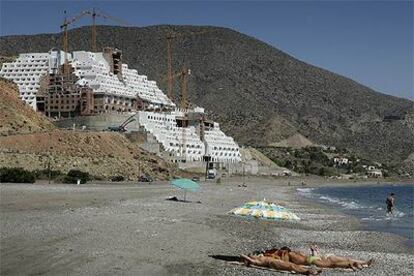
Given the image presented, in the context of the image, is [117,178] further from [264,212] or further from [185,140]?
[264,212]

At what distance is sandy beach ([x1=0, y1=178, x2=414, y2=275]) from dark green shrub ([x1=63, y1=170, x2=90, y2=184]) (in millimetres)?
16987

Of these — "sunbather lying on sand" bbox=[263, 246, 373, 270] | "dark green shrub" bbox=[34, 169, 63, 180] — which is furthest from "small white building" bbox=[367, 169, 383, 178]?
"sunbather lying on sand" bbox=[263, 246, 373, 270]

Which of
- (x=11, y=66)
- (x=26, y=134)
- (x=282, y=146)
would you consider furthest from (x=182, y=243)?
(x=282, y=146)

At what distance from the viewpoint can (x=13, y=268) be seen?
12.4 m

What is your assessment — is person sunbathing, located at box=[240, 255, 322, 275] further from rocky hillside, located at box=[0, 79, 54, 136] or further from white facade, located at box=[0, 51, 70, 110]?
white facade, located at box=[0, 51, 70, 110]

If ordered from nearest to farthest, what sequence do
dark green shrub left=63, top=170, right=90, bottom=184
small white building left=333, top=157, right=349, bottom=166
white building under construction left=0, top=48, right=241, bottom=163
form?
dark green shrub left=63, top=170, right=90, bottom=184
white building under construction left=0, top=48, right=241, bottom=163
small white building left=333, top=157, right=349, bottom=166

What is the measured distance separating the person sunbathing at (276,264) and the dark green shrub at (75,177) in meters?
34.3

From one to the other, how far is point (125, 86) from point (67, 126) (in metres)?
24.6

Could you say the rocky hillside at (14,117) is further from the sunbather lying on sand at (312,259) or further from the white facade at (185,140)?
the sunbather lying on sand at (312,259)

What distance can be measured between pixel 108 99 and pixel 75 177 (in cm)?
4603

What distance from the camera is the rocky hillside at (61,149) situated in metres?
55.1

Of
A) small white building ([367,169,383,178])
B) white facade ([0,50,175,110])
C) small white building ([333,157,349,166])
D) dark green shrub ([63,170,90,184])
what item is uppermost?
white facade ([0,50,175,110])

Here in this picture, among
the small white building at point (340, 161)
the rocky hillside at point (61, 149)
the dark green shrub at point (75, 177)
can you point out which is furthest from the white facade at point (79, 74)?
the small white building at point (340, 161)

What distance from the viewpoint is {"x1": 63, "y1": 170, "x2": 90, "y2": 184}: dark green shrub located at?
4797 centimetres
